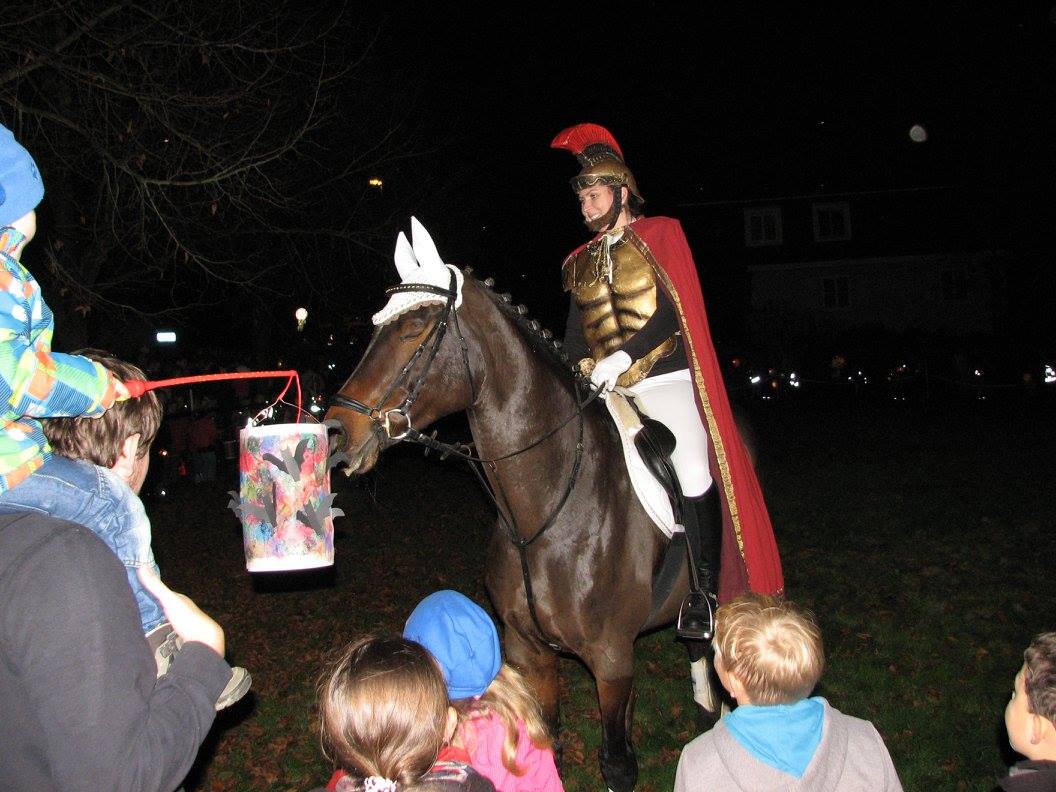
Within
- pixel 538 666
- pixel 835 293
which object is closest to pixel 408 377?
pixel 538 666

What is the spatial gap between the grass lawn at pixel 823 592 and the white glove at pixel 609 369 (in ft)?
4.99

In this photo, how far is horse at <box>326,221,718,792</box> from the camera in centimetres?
353

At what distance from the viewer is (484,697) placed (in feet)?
8.11

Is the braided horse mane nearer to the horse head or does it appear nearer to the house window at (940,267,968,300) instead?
the horse head

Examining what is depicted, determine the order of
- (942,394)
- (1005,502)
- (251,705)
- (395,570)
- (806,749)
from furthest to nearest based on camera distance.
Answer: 1. (942,394)
2. (1005,502)
3. (395,570)
4. (251,705)
5. (806,749)

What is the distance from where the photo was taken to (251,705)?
20.0 feet

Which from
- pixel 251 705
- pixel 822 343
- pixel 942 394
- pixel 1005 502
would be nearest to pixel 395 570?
pixel 251 705

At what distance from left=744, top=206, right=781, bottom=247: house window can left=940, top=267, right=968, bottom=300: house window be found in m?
7.70

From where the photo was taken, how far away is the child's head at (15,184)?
5.59ft

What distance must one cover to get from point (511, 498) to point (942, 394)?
25490 millimetres

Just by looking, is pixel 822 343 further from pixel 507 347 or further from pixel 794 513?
pixel 507 347

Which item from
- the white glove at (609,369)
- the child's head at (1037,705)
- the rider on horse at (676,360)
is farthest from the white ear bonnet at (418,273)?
the child's head at (1037,705)

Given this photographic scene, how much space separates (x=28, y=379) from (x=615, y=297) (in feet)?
10.4

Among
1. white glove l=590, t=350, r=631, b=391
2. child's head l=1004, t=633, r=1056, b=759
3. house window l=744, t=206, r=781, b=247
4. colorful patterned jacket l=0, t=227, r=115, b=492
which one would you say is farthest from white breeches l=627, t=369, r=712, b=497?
house window l=744, t=206, r=781, b=247
